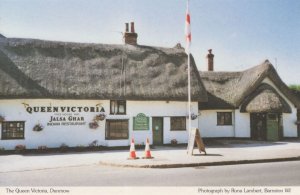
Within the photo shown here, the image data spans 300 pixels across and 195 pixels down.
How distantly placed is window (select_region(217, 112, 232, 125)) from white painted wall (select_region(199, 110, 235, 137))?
0.28 m

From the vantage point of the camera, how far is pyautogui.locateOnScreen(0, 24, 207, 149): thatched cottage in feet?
65.1

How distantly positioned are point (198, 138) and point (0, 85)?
1182cm

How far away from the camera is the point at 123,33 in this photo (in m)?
26.2

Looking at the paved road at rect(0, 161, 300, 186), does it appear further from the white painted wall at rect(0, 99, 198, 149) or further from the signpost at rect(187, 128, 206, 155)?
the white painted wall at rect(0, 99, 198, 149)

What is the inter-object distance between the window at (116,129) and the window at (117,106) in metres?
0.65

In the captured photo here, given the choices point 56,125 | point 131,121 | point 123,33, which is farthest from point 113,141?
point 123,33

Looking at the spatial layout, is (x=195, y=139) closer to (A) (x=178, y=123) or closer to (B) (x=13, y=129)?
(A) (x=178, y=123)

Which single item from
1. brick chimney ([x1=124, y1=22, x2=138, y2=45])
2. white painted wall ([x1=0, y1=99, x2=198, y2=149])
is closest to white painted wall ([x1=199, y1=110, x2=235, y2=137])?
white painted wall ([x1=0, y1=99, x2=198, y2=149])

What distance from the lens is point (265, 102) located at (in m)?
24.7

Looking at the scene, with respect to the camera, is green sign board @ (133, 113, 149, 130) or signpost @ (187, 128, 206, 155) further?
green sign board @ (133, 113, 149, 130)

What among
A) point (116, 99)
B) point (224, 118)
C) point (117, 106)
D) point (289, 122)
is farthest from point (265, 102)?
point (116, 99)

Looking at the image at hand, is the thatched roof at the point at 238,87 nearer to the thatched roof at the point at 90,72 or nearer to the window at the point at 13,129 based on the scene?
the thatched roof at the point at 90,72

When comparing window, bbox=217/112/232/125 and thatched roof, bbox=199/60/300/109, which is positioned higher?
thatched roof, bbox=199/60/300/109

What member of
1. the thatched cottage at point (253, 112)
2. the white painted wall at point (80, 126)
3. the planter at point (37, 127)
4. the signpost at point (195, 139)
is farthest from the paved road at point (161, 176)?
the thatched cottage at point (253, 112)
